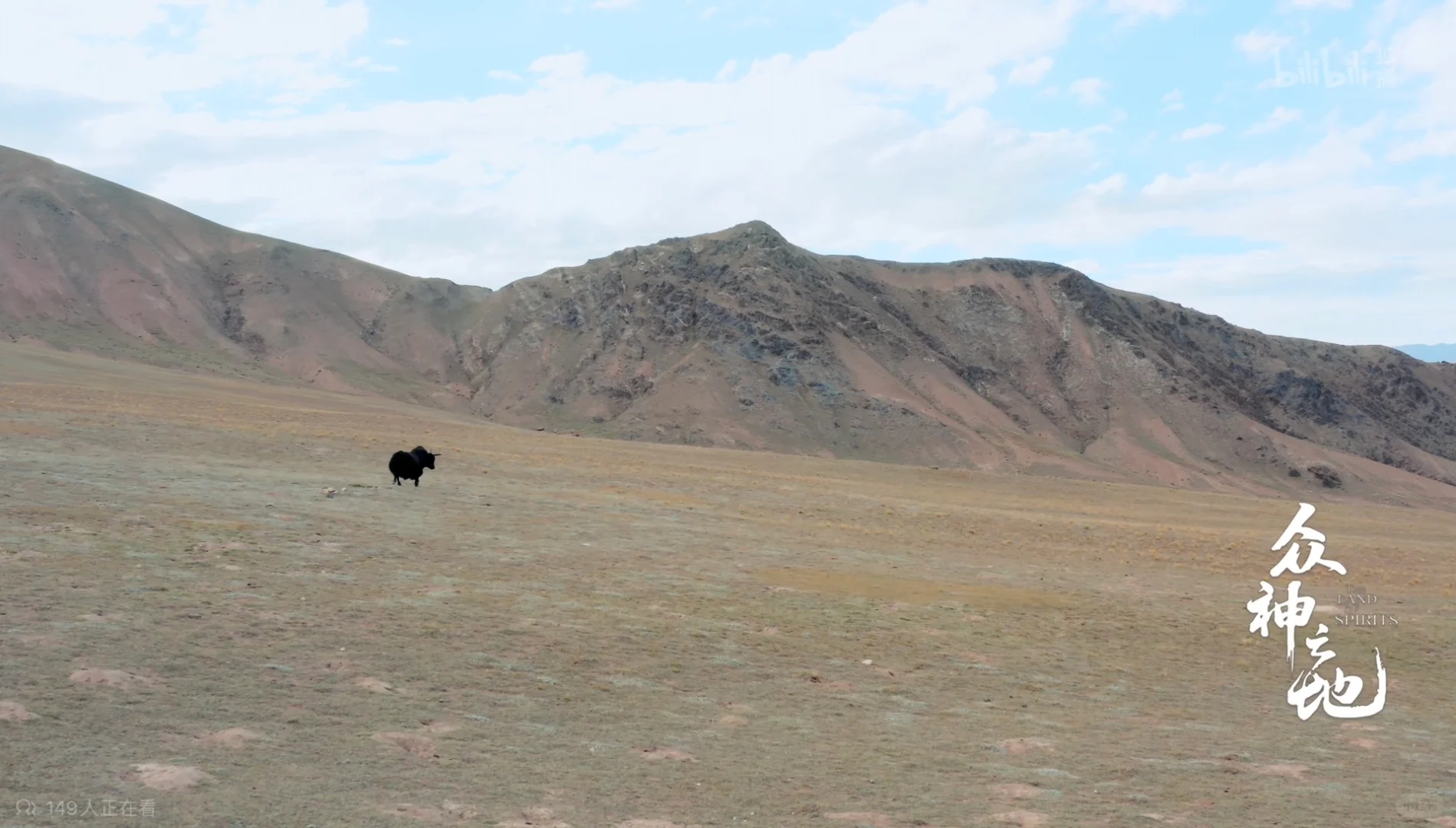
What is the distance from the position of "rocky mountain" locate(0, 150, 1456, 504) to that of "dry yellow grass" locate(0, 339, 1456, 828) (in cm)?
9322

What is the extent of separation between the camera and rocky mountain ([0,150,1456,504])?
127 meters

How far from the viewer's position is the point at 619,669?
1456 centimetres

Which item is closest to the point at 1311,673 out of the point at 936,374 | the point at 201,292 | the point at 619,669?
the point at 619,669

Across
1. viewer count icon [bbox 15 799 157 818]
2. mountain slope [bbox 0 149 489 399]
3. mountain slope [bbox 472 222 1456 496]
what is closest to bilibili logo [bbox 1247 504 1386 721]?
viewer count icon [bbox 15 799 157 818]

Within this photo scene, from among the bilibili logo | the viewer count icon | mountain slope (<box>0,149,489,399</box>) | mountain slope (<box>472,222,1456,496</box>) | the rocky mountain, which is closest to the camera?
the viewer count icon

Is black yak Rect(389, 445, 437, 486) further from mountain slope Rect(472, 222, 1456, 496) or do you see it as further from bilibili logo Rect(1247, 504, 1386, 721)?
mountain slope Rect(472, 222, 1456, 496)

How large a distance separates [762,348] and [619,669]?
125005 millimetres

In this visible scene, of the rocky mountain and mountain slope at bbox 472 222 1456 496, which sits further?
mountain slope at bbox 472 222 1456 496

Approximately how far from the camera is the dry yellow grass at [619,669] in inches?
→ 398

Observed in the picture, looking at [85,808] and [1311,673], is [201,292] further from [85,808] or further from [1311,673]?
[85,808]

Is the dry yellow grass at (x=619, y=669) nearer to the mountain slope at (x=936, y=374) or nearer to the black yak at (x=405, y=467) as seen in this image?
the black yak at (x=405, y=467)

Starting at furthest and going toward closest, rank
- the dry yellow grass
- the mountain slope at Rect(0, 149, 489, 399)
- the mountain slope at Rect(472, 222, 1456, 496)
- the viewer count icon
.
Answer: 1. the mountain slope at Rect(472, 222, 1456, 496)
2. the mountain slope at Rect(0, 149, 489, 399)
3. the dry yellow grass
4. the viewer count icon

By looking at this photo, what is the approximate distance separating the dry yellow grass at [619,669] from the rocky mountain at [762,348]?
93.2 m

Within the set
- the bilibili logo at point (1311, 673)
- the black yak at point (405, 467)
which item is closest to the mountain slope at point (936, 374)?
the black yak at point (405, 467)
